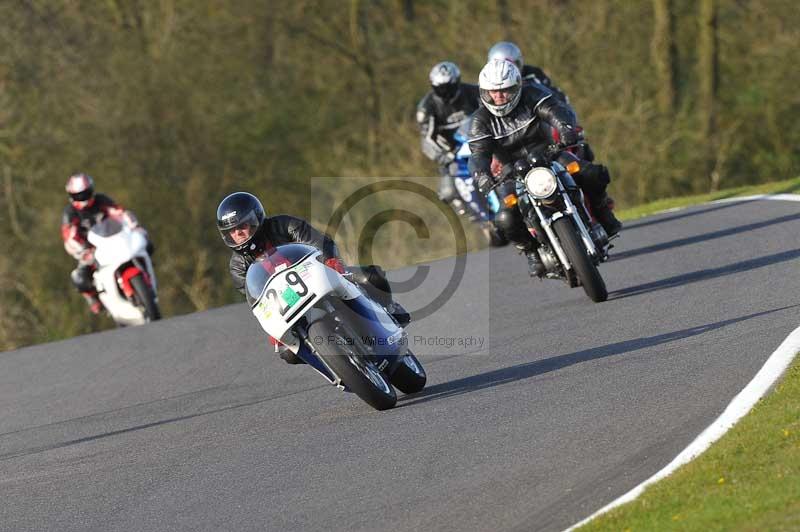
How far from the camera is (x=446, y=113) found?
15.9 meters

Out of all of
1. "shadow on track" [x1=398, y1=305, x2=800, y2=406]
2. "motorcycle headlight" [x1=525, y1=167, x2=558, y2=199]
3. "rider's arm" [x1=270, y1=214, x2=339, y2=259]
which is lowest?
"shadow on track" [x1=398, y1=305, x2=800, y2=406]

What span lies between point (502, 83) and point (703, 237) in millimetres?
3659

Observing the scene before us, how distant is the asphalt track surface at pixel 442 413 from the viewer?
6.08 m

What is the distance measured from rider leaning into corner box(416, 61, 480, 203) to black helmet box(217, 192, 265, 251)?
7.76 meters

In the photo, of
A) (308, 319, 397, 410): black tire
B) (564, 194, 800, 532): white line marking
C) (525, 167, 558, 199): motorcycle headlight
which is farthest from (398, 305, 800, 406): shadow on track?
(525, 167, 558, 199): motorcycle headlight

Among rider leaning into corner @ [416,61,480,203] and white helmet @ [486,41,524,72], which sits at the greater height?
white helmet @ [486,41,524,72]

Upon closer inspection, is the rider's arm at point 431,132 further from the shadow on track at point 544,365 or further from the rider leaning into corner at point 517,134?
the shadow on track at point 544,365

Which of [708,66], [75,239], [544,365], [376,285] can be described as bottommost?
[708,66]

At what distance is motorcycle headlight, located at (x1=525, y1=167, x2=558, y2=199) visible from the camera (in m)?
9.91

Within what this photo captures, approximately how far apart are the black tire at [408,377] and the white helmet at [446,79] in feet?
24.9

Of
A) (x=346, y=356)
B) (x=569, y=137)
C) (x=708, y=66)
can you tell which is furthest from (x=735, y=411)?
(x=708, y=66)

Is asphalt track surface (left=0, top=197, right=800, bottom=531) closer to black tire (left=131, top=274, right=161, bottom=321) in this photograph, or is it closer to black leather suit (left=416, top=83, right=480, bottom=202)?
black tire (left=131, top=274, right=161, bottom=321)

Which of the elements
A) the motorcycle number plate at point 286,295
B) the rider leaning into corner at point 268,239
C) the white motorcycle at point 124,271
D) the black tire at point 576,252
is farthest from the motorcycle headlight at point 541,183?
the white motorcycle at point 124,271

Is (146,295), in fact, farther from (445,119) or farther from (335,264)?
(335,264)
